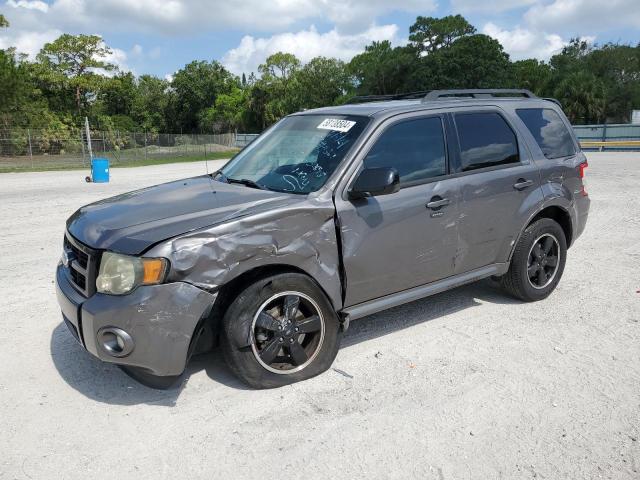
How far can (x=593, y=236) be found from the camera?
309 inches

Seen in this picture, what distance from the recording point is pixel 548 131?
5207mm

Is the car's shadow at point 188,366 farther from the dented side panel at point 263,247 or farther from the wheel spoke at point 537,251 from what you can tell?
the dented side panel at point 263,247

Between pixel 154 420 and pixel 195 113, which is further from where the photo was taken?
pixel 195 113

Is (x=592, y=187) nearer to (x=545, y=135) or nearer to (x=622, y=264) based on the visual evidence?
(x=622, y=264)

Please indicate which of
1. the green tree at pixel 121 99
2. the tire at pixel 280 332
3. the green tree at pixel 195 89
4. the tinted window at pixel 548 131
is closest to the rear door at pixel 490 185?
the tinted window at pixel 548 131

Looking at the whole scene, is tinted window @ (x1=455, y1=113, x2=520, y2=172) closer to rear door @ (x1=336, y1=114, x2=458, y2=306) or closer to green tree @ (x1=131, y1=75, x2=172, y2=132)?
rear door @ (x1=336, y1=114, x2=458, y2=306)

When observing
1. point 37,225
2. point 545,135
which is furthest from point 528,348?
point 37,225

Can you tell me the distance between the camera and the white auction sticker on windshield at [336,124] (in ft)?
13.5

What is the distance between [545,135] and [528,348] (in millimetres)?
2171

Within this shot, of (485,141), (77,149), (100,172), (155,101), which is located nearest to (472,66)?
(77,149)

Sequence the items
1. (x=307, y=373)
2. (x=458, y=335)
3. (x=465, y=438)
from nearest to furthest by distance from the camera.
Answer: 1. (x=465, y=438)
2. (x=307, y=373)
3. (x=458, y=335)

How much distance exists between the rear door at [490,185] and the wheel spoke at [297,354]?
5.15 ft

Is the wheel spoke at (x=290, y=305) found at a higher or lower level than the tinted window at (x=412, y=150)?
lower

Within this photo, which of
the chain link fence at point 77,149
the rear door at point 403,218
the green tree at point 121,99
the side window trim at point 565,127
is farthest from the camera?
the green tree at point 121,99
